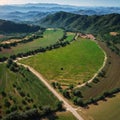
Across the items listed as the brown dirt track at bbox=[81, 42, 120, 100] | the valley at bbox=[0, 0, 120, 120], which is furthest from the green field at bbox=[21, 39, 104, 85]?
the brown dirt track at bbox=[81, 42, 120, 100]

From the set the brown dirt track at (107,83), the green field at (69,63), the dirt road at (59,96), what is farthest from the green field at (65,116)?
the green field at (69,63)

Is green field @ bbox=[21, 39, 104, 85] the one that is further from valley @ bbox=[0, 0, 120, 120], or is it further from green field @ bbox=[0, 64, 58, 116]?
green field @ bbox=[0, 64, 58, 116]

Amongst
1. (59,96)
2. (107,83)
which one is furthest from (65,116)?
(107,83)

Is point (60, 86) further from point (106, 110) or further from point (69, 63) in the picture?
point (69, 63)

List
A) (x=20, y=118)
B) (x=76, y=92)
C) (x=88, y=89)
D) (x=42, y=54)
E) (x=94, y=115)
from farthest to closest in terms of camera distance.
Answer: (x=42, y=54), (x=88, y=89), (x=76, y=92), (x=94, y=115), (x=20, y=118)

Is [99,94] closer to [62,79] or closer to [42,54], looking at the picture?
[62,79]

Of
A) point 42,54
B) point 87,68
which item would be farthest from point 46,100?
point 42,54
